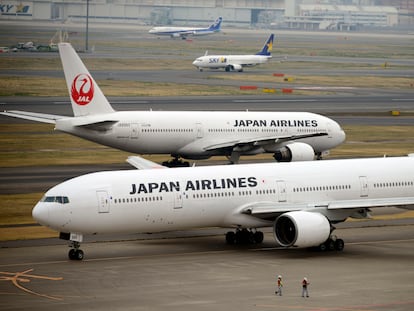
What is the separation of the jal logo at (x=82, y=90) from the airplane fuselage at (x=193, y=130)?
1.44 metres

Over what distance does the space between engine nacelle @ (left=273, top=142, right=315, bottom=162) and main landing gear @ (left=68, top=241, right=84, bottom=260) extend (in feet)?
105

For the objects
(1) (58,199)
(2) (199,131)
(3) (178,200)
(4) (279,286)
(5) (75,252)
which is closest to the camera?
(4) (279,286)

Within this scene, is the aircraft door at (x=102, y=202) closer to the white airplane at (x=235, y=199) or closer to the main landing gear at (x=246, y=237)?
the white airplane at (x=235, y=199)

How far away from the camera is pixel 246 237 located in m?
55.2

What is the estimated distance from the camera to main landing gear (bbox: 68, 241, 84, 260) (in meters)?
50.6

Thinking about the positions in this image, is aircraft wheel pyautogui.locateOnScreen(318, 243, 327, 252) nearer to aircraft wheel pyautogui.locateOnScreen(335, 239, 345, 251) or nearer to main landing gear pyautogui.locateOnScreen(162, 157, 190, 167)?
aircraft wheel pyautogui.locateOnScreen(335, 239, 345, 251)

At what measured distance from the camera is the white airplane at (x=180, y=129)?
79.9m

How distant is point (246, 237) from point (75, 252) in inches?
365

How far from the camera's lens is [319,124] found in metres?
86.3

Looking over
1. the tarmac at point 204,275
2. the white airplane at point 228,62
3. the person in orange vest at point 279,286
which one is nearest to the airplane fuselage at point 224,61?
the white airplane at point 228,62

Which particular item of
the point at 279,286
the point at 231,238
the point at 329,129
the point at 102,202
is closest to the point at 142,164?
the point at 231,238

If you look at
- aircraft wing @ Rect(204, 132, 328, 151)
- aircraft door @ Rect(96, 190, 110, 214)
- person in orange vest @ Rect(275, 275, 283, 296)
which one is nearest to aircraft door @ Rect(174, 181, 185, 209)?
aircraft door @ Rect(96, 190, 110, 214)

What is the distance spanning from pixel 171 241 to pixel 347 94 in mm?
94214

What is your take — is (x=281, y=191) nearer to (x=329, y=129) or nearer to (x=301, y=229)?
(x=301, y=229)
